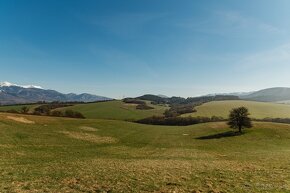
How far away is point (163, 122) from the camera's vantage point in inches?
4983

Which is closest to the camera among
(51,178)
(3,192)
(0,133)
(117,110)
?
(3,192)

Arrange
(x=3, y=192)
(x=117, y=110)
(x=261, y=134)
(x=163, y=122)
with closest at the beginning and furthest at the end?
1. (x=3, y=192)
2. (x=261, y=134)
3. (x=163, y=122)
4. (x=117, y=110)

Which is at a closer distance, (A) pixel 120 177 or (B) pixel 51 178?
(B) pixel 51 178

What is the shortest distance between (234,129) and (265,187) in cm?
6871

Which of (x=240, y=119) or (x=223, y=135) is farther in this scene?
(x=240, y=119)

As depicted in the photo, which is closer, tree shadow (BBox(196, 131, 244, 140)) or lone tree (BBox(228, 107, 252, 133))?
tree shadow (BBox(196, 131, 244, 140))

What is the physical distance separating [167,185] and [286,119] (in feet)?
443

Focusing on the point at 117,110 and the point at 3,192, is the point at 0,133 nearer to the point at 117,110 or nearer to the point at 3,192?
the point at 3,192

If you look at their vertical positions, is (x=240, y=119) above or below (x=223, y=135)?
above

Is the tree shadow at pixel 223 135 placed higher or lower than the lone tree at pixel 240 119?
lower

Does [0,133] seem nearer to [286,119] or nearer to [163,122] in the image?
[163,122]

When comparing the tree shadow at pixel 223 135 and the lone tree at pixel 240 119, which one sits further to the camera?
the lone tree at pixel 240 119

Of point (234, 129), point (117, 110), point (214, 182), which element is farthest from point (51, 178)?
point (117, 110)

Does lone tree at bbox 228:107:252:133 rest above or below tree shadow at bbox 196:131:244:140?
above
